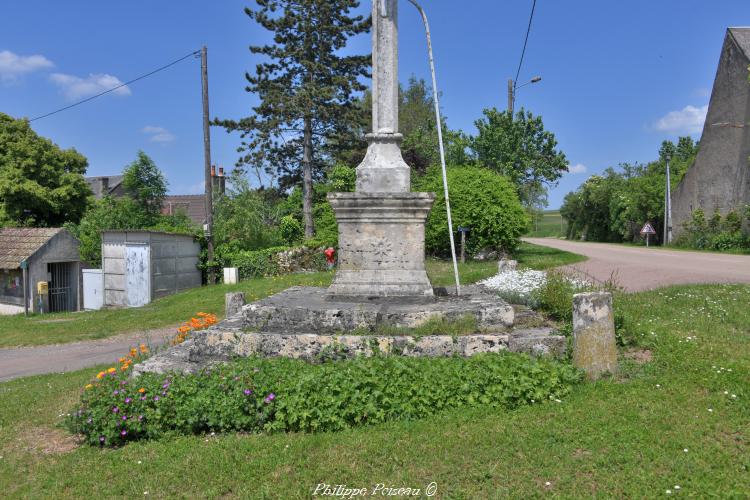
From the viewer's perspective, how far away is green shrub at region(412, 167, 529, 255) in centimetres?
1847

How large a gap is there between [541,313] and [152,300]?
1553cm

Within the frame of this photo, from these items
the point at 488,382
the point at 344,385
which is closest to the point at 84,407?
the point at 344,385

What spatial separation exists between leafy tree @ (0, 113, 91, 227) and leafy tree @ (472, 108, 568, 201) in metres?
19.7

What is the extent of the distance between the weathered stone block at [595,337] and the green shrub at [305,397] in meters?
0.32

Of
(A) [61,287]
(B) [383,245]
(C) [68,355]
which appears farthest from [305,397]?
(A) [61,287]

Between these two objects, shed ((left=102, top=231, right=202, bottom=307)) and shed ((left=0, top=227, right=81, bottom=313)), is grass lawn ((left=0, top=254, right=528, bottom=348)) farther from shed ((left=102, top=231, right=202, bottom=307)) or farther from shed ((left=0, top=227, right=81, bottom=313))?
shed ((left=0, top=227, right=81, bottom=313))

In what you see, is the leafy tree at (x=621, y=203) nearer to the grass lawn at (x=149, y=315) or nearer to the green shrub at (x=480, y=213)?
the green shrub at (x=480, y=213)

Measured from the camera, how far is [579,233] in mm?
50719

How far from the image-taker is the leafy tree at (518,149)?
79.9 ft

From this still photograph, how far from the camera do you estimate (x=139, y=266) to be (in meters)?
18.7

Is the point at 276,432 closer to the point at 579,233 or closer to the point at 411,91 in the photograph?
the point at 411,91

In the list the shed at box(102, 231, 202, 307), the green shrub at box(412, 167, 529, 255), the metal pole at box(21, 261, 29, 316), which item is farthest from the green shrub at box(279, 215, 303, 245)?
the metal pole at box(21, 261, 29, 316)

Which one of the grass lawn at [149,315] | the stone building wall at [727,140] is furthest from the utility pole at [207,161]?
the stone building wall at [727,140]

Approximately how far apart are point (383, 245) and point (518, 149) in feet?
65.0
